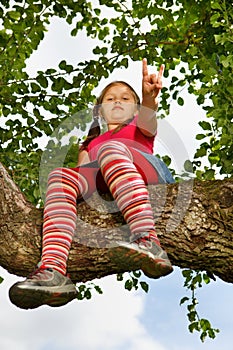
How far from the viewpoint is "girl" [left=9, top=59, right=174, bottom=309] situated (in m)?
3.38

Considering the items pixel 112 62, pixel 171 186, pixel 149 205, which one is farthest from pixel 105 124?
pixel 112 62

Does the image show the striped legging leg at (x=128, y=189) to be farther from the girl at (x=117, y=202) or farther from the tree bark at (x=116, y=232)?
the tree bark at (x=116, y=232)

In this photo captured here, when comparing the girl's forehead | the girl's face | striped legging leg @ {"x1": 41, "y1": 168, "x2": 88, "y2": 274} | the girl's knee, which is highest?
the girl's forehead

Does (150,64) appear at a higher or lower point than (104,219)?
higher

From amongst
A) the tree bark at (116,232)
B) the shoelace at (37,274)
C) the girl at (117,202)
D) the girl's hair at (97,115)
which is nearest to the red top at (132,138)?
the girl at (117,202)

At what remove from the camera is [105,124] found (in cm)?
454

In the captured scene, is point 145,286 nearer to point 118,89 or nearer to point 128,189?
point 118,89

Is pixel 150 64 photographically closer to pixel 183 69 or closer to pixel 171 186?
pixel 183 69

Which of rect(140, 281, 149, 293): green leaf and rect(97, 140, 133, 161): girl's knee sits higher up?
rect(140, 281, 149, 293): green leaf

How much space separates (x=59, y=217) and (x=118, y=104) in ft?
3.89

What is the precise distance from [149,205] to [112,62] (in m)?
2.92

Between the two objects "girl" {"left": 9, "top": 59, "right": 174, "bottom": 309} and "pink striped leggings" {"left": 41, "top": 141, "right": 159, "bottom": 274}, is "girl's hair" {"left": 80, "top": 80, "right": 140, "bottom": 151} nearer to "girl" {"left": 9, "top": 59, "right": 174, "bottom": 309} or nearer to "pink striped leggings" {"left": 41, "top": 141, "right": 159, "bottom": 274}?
"girl" {"left": 9, "top": 59, "right": 174, "bottom": 309}

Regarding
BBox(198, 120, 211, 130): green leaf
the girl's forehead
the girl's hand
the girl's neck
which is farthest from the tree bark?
BBox(198, 120, 211, 130): green leaf

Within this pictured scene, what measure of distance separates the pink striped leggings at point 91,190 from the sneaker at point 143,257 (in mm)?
113
